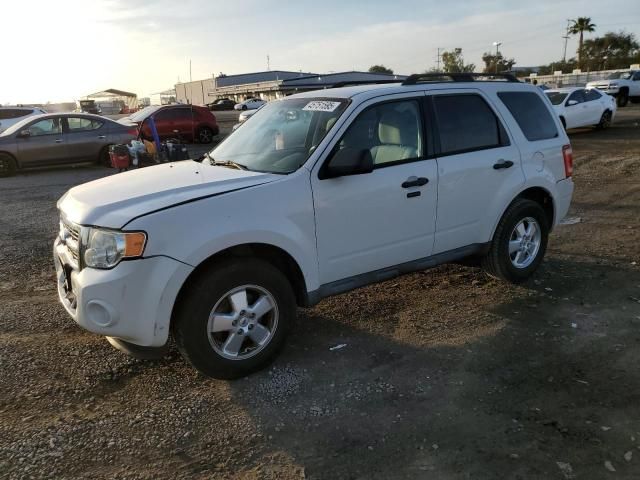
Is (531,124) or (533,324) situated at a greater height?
(531,124)

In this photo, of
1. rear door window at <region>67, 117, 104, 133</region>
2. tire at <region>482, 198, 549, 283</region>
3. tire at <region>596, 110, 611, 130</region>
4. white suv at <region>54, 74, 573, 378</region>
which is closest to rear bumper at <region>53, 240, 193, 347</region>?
white suv at <region>54, 74, 573, 378</region>

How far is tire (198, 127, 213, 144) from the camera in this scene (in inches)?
820

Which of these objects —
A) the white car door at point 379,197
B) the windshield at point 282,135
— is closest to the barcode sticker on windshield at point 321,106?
the windshield at point 282,135

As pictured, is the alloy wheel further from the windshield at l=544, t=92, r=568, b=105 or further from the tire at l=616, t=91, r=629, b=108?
the tire at l=616, t=91, r=629, b=108

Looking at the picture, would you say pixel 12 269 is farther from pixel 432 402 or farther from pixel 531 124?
pixel 531 124

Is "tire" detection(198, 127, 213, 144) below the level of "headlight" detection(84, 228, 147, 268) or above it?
below

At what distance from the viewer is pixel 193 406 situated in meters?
3.37

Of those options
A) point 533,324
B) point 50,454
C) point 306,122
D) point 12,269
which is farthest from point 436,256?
point 12,269

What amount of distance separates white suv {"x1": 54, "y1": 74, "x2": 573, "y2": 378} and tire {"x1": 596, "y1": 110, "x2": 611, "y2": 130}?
50.8ft

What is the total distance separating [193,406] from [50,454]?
2.67 feet

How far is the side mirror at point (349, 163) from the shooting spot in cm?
371

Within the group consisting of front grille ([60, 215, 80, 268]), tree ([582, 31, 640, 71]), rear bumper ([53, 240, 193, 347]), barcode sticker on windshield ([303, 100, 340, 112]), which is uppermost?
tree ([582, 31, 640, 71])

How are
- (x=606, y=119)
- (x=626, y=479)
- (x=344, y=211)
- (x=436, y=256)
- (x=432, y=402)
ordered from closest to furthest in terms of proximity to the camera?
(x=626, y=479) < (x=432, y=402) < (x=344, y=211) < (x=436, y=256) < (x=606, y=119)

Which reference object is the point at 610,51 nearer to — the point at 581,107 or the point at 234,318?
the point at 581,107
